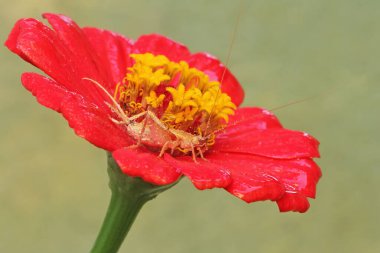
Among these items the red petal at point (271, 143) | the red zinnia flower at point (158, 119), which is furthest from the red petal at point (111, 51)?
the red petal at point (271, 143)

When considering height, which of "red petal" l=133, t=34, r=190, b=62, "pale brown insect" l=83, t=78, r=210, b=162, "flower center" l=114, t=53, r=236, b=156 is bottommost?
Answer: "pale brown insect" l=83, t=78, r=210, b=162

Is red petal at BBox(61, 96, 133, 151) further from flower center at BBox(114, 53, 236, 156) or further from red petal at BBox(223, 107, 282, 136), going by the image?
red petal at BBox(223, 107, 282, 136)

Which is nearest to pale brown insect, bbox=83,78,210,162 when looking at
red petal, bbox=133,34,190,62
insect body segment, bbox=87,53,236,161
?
insect body segment, bbox=87,53,236,161

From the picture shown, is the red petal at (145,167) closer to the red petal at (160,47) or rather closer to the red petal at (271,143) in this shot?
the red petal at (271,143)

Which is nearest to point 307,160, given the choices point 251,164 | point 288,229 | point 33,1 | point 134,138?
point 251,164

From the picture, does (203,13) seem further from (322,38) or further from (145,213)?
(145,213)

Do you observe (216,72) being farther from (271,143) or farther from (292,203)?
(292,203)

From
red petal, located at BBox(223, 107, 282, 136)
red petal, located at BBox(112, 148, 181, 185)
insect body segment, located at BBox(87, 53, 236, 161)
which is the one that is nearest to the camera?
red petal, located at BBox(112, 148, 181, 185)
